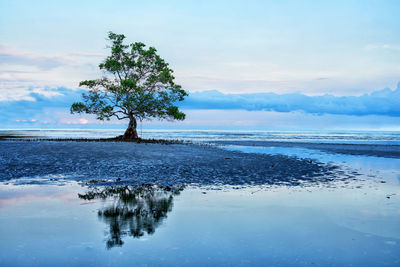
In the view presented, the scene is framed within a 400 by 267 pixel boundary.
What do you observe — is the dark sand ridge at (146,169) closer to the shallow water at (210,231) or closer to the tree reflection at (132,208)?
the tree reflection at (132,208)

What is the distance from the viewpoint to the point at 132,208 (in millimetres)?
10430

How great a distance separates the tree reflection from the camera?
8153mm

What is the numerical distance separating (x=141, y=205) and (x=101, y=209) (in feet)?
4.11

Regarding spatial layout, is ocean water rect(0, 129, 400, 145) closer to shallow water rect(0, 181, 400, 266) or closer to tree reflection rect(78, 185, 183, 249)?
tree reflection rect(78, 185, 183, 249)

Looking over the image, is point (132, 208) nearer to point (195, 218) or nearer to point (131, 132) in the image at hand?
point (195, 218)

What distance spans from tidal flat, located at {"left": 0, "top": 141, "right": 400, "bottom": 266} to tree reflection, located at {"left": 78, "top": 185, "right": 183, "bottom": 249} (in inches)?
1.2

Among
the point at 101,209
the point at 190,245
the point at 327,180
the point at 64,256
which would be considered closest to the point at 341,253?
the point at 190,245

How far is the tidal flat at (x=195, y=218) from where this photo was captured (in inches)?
265

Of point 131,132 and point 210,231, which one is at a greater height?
point 131,132

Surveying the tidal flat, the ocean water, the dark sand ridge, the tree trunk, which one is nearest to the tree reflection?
the tidal flat

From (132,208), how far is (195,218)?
6.95ft

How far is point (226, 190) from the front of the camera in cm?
1405

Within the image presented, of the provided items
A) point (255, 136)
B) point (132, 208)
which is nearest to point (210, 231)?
point (132, 208)

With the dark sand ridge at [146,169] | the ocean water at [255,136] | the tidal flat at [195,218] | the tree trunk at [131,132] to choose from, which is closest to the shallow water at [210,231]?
the tidal flat at [195,218]
